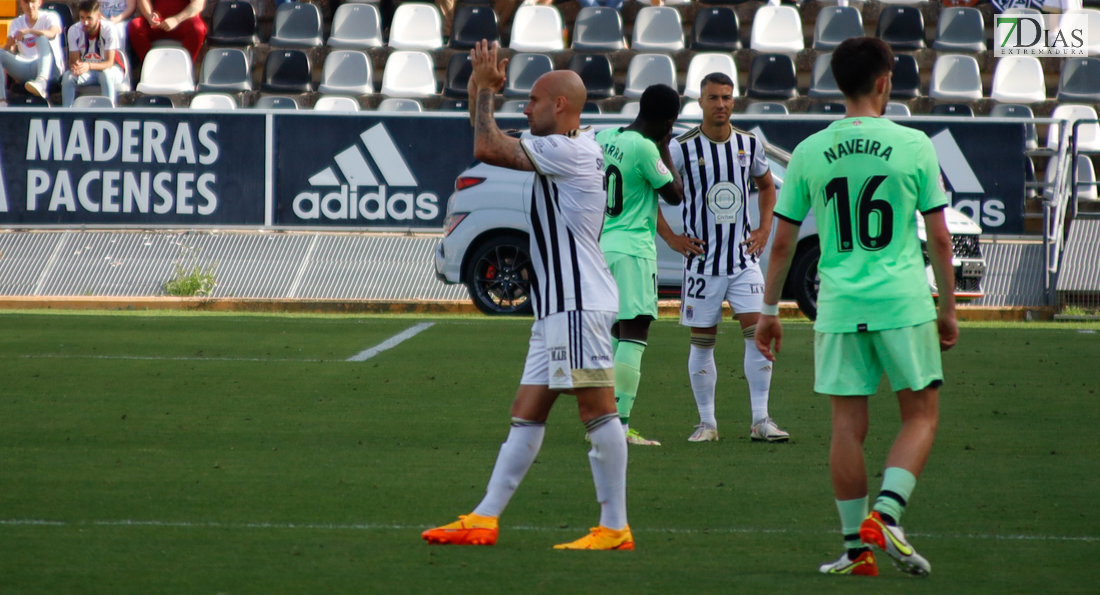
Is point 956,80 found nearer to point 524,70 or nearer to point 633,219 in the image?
point 524,70

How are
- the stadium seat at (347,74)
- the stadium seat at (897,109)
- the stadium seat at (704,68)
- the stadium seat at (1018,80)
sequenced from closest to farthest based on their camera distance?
the stadium seat at (897,109), the stadium seat at (704,68), the stadium seat at (1018,80), the stadium seat at (347,74)

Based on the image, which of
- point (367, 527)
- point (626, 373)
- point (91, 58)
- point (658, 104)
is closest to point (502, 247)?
point (626, 373)

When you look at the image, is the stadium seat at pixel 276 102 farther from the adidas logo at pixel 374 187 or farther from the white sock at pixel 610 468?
the white sock at pixel 610 468

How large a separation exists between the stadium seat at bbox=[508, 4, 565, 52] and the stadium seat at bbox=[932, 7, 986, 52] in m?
5.85

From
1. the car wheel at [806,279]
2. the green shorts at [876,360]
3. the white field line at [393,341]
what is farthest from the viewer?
the car wheel at [806,279]

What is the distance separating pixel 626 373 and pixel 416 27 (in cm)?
1638

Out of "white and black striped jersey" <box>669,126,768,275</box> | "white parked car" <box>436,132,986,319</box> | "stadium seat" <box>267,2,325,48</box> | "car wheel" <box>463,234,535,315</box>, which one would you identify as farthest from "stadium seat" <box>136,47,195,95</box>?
"white and black striped jersey" <box>669,126,768,275</box>

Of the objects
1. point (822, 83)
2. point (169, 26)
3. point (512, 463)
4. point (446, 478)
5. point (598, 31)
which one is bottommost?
point (446, 478)

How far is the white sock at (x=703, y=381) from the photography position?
8.47m

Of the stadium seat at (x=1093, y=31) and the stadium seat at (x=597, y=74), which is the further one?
the stadium seat at (x=1093, y=31)

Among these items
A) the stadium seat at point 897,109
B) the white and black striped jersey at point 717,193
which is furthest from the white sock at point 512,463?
the stadium seat at point 897,109

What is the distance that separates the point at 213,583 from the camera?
486cm

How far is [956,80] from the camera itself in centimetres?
2156

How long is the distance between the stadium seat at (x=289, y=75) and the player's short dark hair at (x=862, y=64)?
17.8m
